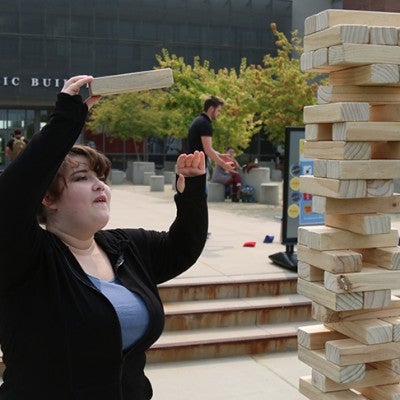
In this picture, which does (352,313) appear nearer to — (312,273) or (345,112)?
(312,273)

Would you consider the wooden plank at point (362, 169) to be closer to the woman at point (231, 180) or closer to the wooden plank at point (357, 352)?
the wooden plank at point (357, 352)

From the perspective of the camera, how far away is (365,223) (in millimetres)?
2893

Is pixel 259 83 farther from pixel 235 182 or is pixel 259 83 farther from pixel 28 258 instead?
pixel 28 258

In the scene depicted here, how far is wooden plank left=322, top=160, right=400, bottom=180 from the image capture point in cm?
281

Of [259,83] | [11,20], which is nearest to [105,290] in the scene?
[259,83]

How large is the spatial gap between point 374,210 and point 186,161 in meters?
0.94

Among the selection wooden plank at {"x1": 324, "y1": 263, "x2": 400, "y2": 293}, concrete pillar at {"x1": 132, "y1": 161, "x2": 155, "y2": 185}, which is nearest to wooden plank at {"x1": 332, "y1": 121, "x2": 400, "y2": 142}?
wooden plank at {"x1": 324, "y1": 263, "x2": 400, "y2": 293}

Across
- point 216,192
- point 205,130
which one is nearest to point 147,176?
point 216,192

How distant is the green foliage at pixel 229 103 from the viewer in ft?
48.6

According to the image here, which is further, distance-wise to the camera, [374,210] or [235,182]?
[235,182]

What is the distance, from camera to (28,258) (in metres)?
2.03

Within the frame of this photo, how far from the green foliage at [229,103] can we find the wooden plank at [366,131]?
949cm

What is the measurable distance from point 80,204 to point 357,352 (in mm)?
1483

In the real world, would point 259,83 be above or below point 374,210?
above
